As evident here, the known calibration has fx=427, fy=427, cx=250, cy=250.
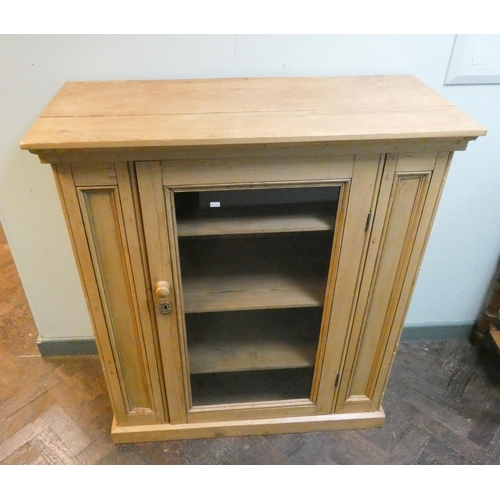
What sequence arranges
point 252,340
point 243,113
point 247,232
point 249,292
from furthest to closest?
point 252,340 < point 249,292 < point 247,232 < point 243,113

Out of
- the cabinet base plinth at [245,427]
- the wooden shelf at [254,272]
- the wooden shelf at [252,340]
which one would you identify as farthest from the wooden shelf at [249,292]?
the cabinet base plinth at [245,427]

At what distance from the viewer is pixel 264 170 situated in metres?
0.90

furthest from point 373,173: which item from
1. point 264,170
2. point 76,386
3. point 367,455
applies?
point 76,386

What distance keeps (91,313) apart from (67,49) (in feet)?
2.18

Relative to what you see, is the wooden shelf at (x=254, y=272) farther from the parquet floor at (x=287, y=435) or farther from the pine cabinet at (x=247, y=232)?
the parquet floor at (x=287, y=435)

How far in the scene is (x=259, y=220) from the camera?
40.9 inches

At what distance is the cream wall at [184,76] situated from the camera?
1.08 meters

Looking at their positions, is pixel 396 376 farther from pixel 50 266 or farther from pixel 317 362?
pixel 50 266

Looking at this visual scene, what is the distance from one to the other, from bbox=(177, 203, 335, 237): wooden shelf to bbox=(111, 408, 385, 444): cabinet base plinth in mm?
686

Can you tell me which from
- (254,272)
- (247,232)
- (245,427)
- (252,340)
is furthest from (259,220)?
(245,427)

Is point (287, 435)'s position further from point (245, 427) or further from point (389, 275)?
point (389, 275)

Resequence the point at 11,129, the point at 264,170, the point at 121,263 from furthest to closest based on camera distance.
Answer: the point at 11,129 → the point at 121,263 → the point at 264,170

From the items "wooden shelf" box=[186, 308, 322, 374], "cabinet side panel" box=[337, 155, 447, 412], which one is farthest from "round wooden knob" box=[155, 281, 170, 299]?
"cabinet side panel" box=[337, 155, 447, 412]

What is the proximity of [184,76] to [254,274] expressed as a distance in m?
0.56
